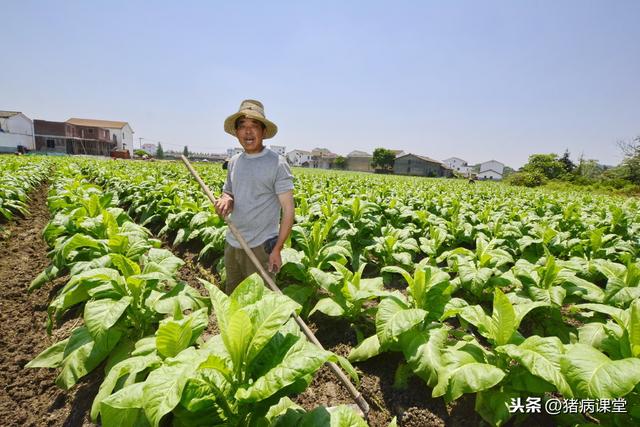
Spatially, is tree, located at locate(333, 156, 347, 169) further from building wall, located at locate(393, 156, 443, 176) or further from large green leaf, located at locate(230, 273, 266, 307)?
large green leaf, located at locate(230, 273, 266, 307)

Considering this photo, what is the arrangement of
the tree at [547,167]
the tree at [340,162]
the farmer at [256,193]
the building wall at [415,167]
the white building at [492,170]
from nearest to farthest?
the farmer at [256,193]
the tree at [547,167]
the building wall at [415,167]
the tree at [340,162]
the white building at [492,170]

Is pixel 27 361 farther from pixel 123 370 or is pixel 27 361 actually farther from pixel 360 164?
pixel 360 164

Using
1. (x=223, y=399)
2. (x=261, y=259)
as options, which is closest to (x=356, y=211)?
(x=261, y=259)

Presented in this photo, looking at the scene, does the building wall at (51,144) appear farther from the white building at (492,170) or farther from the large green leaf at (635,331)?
the white building at (492,170)

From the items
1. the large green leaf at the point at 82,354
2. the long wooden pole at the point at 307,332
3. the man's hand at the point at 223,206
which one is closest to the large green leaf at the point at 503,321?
the long wooden pole at the point at 307,332

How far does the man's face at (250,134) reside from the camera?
3.11 meters

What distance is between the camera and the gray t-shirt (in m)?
3.13

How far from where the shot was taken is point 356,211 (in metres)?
5.86

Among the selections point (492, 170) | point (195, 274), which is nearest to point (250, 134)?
point (195, 274)

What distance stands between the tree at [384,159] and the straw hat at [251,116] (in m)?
71.7

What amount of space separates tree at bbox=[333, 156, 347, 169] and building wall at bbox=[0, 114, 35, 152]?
6249 centimetres

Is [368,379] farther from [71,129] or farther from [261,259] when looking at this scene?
[71,129]

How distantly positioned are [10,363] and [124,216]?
6.05 feet

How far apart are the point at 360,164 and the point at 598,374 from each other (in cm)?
8501
